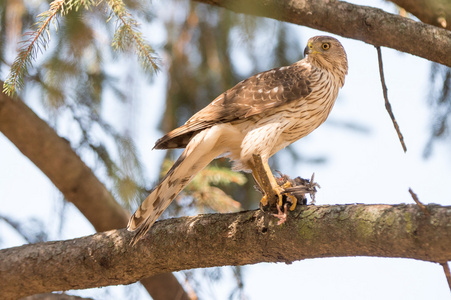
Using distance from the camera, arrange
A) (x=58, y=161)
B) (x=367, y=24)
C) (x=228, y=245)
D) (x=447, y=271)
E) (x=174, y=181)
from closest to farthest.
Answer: (x=447, y=271) → (x=228, y=245) → (x=367, y=24) → (x=174, y=181) → (x=58, y=161)

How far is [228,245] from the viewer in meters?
3.20

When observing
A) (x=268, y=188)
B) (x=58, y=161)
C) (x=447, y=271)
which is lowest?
(x=447, y=271)

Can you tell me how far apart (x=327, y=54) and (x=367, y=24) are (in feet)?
2.48

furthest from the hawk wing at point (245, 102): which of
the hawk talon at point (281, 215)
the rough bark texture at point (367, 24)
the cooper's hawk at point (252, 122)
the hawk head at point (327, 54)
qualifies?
the hawk talon at point (281, 215)

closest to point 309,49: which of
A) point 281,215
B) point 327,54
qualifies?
point 327,54

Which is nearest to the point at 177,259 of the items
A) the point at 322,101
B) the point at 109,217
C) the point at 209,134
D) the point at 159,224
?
the point at 159,224

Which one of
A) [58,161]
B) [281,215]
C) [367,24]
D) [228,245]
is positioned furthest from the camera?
[58,161]

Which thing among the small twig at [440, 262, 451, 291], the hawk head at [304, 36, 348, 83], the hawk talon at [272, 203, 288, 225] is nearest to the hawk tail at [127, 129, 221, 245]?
the hawk talon at [272, 203, 288, 225]

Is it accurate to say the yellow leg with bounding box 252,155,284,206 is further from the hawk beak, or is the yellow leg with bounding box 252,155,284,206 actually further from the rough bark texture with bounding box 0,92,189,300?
the rough bark texture with bounding box 0,92,189,300

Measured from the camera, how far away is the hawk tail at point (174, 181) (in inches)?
134

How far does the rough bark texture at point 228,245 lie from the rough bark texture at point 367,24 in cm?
127

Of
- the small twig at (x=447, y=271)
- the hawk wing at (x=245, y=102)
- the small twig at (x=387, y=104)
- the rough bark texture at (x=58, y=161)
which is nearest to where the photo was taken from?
the small twig at (x=447, y=271)

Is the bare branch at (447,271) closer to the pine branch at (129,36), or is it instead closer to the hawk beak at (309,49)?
the pine branch at (129,36)

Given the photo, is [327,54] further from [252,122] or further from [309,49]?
[252,122]
